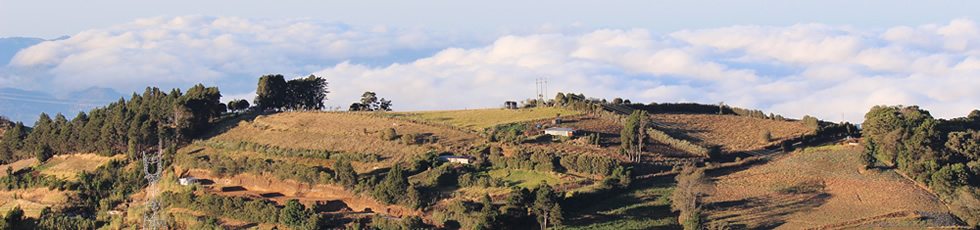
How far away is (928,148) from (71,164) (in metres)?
71.5

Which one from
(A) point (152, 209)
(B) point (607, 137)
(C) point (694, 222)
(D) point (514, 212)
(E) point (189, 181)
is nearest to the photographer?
(C) point (694, 222)

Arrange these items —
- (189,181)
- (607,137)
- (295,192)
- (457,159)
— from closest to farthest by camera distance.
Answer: (295,192)
(457,159)
(189,181)
(607,137)

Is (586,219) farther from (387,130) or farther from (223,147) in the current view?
(223,147)

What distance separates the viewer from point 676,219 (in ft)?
191

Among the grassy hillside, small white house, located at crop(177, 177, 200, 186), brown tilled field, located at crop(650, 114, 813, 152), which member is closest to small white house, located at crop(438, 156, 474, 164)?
the grassy hillside

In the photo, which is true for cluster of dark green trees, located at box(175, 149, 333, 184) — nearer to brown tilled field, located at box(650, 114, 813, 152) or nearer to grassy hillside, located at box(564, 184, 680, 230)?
grassy hillside, located at box(564, 184, 680, 230)

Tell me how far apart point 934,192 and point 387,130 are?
1641 inches

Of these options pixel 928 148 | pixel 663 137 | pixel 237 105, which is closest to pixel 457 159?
pixel 663 137

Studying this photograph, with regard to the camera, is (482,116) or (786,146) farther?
(482,116)

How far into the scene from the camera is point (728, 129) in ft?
268

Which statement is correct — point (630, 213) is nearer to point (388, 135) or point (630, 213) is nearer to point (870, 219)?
point (870, 219)

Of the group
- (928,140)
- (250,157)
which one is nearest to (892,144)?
(928,140)

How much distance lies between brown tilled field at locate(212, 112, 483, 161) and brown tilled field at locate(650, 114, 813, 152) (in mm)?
18824

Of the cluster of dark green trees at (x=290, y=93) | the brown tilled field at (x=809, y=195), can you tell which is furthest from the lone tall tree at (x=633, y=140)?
the cluster of dark green trees at (x=290, y=93)
